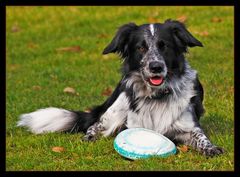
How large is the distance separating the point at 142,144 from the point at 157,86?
0.68 m

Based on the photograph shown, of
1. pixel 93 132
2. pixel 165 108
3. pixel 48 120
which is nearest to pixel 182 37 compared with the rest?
pixel 165 108

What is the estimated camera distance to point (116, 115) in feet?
23.5

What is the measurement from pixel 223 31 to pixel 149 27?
19.7 feet

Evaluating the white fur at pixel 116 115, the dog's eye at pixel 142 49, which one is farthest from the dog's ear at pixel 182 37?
the white fur at pixel 116 115

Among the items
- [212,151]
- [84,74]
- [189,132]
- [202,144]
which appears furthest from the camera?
[84,74]

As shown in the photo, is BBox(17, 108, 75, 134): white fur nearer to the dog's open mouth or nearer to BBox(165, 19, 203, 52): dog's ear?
the dog's open mouth

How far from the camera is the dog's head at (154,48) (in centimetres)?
660

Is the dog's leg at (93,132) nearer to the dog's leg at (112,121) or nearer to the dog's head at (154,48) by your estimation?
the dog's leg at (112,121)

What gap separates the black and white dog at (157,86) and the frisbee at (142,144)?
336mm

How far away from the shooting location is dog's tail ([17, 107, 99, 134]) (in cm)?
753

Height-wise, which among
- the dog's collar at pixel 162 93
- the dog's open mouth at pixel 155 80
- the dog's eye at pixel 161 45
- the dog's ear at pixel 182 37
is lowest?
the dog's collar at pixel 162 93

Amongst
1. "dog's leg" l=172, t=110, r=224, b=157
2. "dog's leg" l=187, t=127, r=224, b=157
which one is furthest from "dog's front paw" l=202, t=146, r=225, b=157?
"dog's leg" l=172, t=110, r=224, b=157

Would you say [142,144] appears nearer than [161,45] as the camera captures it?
Yes

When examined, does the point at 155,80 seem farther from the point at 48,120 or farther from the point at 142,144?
the point at 48,120
